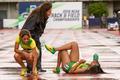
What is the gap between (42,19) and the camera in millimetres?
13461

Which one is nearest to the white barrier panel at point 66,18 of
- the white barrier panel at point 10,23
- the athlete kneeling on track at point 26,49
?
the white barrier panel at point 10,23

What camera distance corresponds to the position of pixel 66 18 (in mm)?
61250

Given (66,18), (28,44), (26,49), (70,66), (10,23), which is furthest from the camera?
(10,23)

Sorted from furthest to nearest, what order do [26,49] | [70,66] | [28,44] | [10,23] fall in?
1. [10,23]
2. [70,66]
3. [26,49]
4. [28,44]

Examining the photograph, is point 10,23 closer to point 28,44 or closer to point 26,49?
point 26,49

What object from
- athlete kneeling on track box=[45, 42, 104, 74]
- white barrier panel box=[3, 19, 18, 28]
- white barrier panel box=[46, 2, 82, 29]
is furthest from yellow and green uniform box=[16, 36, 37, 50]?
white barrier panel box=[3, 19, 18, 28]

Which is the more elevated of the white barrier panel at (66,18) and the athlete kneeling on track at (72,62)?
the athlete kneeling on track at (72,62)

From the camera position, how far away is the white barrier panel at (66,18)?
61.4 m

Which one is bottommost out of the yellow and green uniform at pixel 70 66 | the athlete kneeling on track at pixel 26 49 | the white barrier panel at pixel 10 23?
the white barrier panel at pixel 10 23

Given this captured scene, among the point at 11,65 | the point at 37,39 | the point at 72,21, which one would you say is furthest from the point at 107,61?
the point at 72,21

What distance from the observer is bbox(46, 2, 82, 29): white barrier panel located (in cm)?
6141

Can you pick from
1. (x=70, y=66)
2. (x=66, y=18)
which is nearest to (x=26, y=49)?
(x=70, y=66)

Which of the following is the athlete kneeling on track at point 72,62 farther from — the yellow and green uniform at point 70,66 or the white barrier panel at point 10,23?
the white barrier panel at point 10,23

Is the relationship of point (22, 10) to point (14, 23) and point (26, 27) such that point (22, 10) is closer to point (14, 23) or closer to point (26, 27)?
point (14, 23)
